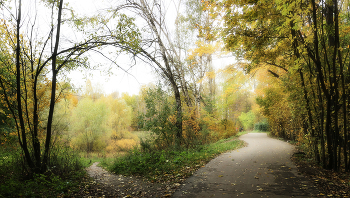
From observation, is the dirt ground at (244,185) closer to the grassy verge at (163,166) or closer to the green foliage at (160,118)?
the grassy verge at (163,166)

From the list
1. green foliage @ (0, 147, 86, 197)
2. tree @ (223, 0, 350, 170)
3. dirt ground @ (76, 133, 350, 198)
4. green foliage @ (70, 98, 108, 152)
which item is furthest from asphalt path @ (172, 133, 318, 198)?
green foliage @ (70, 98, 108, 152)

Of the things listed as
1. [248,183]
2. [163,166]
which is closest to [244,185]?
[248,183]

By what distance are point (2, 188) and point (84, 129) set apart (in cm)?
2399

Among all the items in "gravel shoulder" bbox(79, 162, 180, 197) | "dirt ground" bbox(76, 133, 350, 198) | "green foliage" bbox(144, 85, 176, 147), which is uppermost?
"green foliage" bbox(144, 85, 176, 147)

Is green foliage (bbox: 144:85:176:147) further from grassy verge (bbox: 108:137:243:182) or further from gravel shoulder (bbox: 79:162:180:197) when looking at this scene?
gravel shoulder (bbox: 79:162:180:197)

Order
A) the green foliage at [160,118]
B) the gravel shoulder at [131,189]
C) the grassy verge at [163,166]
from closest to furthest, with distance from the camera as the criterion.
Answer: the gravel shoulder at [131,189]
the grassy verge at [163,166]
the green foliage at [160,118]

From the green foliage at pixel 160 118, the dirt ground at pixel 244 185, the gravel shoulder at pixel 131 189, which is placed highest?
the green foliage at pixel 160 118

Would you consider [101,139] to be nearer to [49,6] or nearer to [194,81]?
[194,81]

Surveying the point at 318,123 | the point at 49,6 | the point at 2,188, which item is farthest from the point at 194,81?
the point at 2,188

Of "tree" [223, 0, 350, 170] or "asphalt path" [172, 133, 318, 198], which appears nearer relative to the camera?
"asphalt path" [172, 133, 318, 198]

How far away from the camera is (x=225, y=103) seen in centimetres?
1870

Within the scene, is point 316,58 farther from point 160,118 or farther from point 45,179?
point 45,179

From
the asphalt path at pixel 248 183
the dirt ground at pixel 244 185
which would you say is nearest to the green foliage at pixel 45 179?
the dirt ground at pixel 244 185

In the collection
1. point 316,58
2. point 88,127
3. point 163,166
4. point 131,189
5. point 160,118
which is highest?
point 316,58
